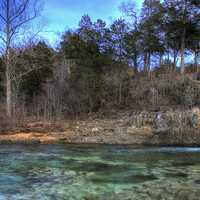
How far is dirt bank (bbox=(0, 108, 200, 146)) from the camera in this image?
2314cm

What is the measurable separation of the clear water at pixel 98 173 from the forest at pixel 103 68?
32.9ft

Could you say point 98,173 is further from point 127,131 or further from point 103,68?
point 103,68

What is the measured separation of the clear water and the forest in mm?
10015

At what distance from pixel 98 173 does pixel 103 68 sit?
24.2m

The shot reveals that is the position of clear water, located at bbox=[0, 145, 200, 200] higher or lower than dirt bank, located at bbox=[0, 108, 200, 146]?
lower

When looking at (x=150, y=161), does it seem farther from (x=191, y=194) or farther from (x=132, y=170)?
(x=191, y=194)

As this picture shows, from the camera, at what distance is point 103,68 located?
37.0m

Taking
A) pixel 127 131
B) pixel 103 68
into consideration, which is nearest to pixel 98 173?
pixel 127 131

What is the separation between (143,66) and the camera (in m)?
43.7

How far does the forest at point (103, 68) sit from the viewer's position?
31.7 m

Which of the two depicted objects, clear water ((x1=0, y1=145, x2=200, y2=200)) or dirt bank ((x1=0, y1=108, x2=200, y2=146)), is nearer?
clear water ((x1=0, y1=145, x2=200, y2=200))

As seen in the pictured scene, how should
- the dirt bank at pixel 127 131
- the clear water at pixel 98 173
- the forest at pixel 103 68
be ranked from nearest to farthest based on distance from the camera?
the clear water at pixel 98 173, the dirt bank at pixel 127 131, the forest at pixel 103 68

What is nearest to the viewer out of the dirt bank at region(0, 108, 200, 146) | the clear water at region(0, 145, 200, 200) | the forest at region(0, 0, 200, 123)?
the clear water at region(0, 145, 200, 200)

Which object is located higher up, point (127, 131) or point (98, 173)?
point (127, 131)
